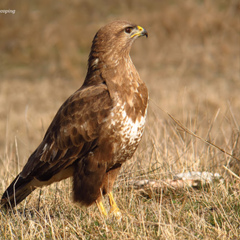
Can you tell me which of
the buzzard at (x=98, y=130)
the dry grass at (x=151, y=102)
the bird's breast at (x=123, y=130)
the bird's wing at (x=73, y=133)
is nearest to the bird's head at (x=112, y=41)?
the buzzard at (x=98, y=130)

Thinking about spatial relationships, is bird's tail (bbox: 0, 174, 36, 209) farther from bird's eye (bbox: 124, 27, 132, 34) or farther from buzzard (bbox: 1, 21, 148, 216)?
bird's eye (bbox: 124, 27, 132, 34)

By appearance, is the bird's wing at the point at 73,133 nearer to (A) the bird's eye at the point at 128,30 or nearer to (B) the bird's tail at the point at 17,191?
(B) the bird's tail at the point at 17,191

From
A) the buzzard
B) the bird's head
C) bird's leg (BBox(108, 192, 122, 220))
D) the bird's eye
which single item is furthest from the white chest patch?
the bird's eye

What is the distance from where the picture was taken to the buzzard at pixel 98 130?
152 inches

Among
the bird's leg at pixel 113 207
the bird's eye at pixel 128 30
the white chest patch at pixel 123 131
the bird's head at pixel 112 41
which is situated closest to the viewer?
the white chest patch at pixel 123 131

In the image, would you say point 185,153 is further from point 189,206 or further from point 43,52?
point 43,52

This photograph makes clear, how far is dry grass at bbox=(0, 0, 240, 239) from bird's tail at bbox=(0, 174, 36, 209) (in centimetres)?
15

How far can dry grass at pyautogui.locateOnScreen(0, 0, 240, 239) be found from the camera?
3586mm

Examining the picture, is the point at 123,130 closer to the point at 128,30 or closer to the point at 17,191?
the point at 128,30

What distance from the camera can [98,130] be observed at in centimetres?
388

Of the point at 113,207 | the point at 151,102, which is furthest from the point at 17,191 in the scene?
the point at 151,102

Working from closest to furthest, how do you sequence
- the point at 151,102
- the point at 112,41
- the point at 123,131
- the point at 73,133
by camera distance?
the point at 123,131, the point at 73,133, the point at 112,41, the point at 151,102

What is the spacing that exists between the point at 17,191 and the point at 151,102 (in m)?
4.06

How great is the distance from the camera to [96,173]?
3914mm
